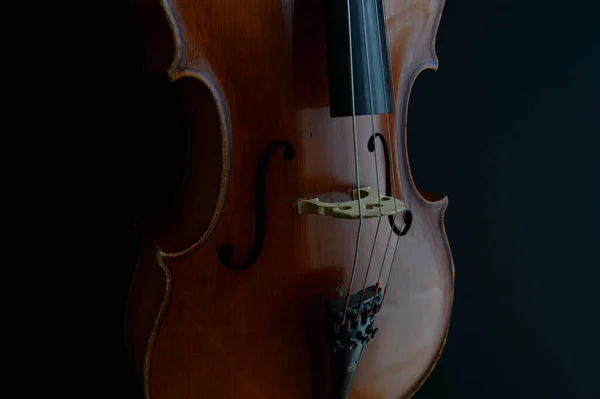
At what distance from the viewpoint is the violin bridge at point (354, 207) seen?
0.87 meters

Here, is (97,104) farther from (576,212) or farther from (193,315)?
(576,212)

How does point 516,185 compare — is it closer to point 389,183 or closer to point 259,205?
point 389,183

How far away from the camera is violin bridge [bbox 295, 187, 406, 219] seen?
2.86 feet

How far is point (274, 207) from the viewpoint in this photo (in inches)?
35.1

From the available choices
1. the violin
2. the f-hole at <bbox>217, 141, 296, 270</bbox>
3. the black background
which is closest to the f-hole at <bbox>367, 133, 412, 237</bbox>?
the violin

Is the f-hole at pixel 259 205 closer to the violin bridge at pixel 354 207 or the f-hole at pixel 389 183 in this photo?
the violin bridge at pixel 354 207

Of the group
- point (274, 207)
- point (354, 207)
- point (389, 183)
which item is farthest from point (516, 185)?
point (274, 207)

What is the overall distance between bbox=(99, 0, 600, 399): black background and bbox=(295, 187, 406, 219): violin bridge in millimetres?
620

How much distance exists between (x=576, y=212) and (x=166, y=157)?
45.0 inches

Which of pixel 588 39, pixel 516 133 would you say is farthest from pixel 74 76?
pixel 588 39

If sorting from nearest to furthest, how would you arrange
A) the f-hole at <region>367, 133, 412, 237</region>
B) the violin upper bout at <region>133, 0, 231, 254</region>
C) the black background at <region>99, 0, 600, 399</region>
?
the violin upper bout at <region>133, 0, 231, 254</region>
the f-hole at <region>367, 133, 412, 237</region>
the black background at <region>99, 0, 600, 399</region>

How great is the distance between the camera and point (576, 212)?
1.51m

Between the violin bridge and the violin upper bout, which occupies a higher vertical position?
the violin upper bout

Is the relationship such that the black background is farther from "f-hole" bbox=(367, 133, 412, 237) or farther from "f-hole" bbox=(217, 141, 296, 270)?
"f-hole" bbox=(217, 141, 296, 270)
